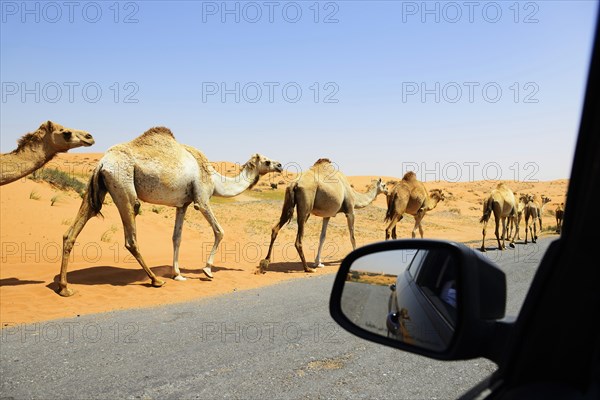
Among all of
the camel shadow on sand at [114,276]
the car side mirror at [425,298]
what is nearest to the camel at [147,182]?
the camel shadow on sand at [114,276]

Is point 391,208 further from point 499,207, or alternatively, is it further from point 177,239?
point 177,239

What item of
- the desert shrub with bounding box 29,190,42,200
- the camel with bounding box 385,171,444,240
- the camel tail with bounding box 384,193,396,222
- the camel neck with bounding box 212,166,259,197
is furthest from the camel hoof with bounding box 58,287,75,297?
the desert shrub with bounding box 29,190,42,200

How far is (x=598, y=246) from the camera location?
1.10 metres

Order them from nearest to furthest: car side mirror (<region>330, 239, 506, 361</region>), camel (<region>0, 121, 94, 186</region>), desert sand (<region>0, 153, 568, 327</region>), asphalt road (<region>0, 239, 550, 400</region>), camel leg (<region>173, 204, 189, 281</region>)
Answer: car side mirror (<region>330, 239, 506, 361</region>) < asphalt road (<region>0, 239, 550, 400</region>) < desert sand (<region>0, 153, 568, 327</region>) < camel (<region>0, 121, 94, 186</region>) < camel leg (<region>173, 204, 189, 281</region>)

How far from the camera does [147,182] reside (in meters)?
10.6

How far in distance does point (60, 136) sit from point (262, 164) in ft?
17.2

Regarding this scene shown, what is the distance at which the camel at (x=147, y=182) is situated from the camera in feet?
33.0

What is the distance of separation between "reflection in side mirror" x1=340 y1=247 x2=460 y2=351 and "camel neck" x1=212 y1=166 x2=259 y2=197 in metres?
10.2

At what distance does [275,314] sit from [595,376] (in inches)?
254

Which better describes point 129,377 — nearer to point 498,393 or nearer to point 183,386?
point 183,386

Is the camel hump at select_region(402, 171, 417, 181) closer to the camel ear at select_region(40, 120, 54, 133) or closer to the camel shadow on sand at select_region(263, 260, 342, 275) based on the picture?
the camel shadow on sand at select_region(263, 260, 342, 275)

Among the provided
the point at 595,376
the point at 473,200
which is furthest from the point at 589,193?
the point at 473,200

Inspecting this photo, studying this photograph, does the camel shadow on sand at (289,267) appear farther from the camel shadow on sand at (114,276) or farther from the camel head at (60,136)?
the camel head at (60,136)

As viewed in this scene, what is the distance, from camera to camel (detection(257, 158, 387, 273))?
1334cm
